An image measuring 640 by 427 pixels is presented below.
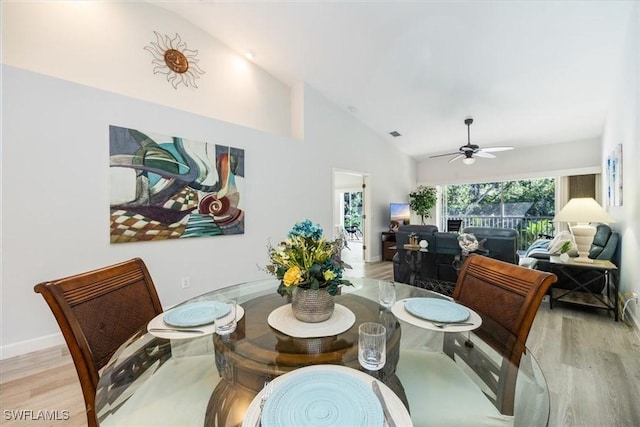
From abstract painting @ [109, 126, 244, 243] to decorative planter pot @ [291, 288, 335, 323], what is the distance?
2.31 meters

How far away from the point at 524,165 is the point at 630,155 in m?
4.00

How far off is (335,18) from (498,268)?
9.45ft

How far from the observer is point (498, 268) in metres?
1.28

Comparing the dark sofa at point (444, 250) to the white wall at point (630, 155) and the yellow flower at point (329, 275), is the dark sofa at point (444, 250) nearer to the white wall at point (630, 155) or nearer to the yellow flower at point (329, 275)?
the white wall at point (630, 155)

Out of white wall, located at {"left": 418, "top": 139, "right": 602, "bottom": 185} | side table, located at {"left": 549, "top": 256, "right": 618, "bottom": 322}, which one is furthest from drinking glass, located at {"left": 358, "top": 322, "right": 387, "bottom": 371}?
white wall, located at {"left": 418, "top": 139, "right": 602, "bottom": 185}

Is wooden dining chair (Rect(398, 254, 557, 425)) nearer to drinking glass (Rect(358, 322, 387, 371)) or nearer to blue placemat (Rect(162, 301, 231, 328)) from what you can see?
drinking glass (Rect(358, 322, 387, 371))

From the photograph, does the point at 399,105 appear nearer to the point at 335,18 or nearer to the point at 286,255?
the point at 335,18

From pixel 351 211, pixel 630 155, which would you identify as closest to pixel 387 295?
pixel 630 155

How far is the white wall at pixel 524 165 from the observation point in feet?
18.0

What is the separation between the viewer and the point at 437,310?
1173 mm

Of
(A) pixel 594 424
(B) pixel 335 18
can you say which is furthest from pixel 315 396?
(B) pixel 335 18

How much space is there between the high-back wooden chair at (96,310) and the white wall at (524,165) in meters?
7.45

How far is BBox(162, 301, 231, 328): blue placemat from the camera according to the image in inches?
43.4

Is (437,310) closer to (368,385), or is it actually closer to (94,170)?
(368,385)
